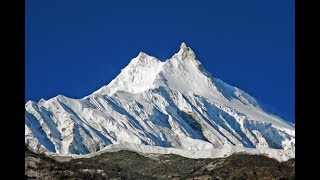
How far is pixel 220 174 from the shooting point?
62.0 metres

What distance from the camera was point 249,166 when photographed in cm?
6512

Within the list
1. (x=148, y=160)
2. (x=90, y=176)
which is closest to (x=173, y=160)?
(x=148, y=160)
